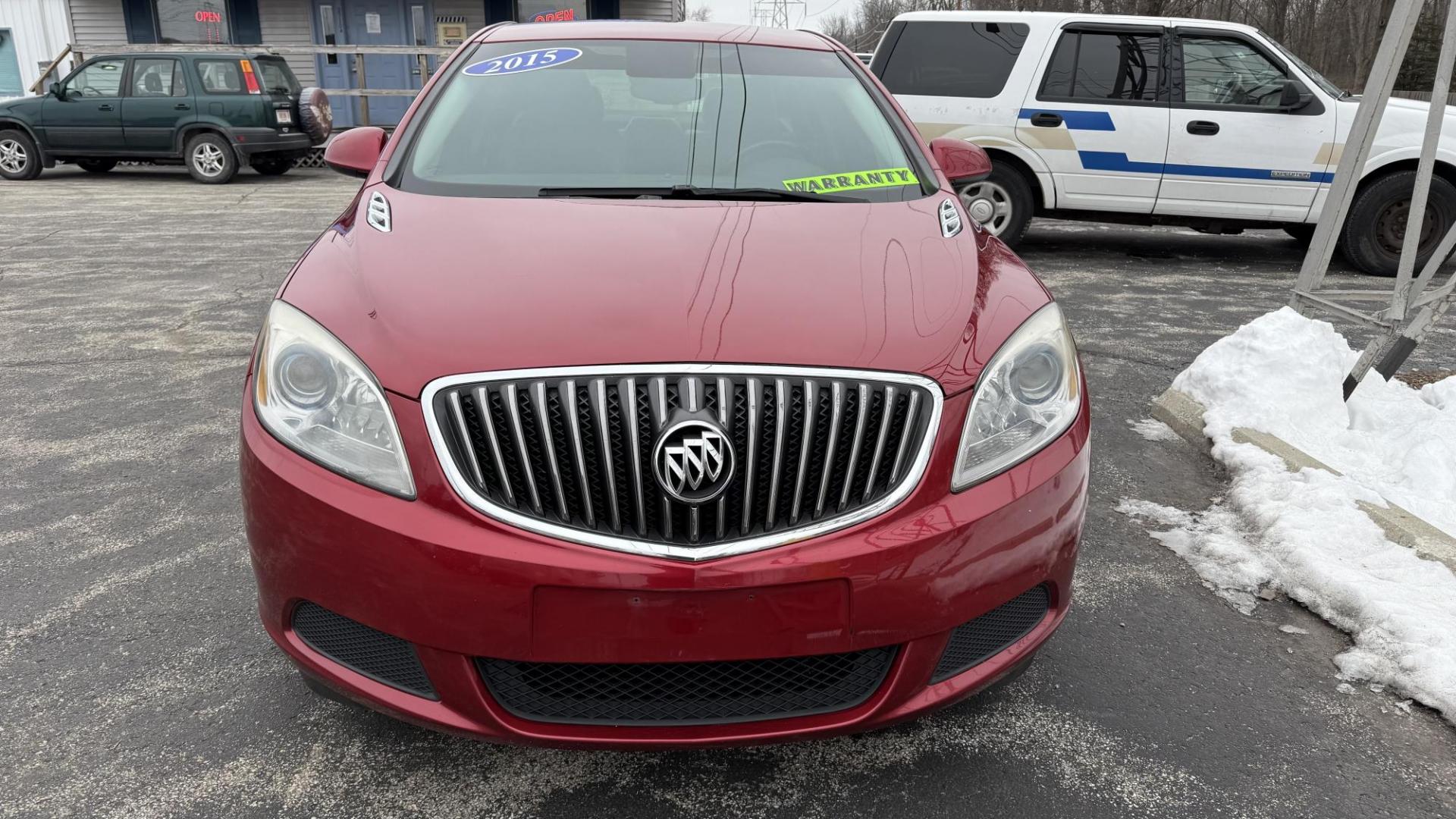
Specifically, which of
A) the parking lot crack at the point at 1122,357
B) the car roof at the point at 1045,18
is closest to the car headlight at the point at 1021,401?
the parking lot crack at the point at 1122,357

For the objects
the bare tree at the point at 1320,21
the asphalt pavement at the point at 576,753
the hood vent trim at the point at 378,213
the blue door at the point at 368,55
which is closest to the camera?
the asphalt pavement at the point at 576,753

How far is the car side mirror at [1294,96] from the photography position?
24.3 feet

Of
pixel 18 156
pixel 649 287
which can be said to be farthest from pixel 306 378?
pixel 18 156

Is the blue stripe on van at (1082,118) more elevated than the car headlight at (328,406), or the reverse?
the blue stripe on van at (1082,118)

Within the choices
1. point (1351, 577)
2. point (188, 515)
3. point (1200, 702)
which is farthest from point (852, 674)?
point (188, 515)

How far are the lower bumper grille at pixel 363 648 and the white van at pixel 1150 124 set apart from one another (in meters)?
6.85

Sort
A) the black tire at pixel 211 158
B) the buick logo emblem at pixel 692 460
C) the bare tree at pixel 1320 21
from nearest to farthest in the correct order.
A: the buick logo emblem at pixel 692 460
the black tire at pixel 211 158
the bare tree at pixel 1320 21

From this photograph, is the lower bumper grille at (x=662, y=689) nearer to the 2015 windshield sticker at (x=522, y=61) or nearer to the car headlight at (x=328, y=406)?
the car headlight at (x=328, y=406)

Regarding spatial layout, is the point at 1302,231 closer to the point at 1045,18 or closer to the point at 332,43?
the point at 1045,18

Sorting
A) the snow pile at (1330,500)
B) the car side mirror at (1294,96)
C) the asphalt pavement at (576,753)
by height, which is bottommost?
the asphalt pavement at (576,753)

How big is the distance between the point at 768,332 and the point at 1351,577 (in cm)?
203

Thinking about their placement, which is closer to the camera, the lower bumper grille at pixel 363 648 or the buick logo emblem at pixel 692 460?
the buick logo emblem at pixel 692 460

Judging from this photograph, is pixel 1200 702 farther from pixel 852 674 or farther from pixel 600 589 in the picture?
pixel 600 589

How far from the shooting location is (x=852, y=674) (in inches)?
72.0
